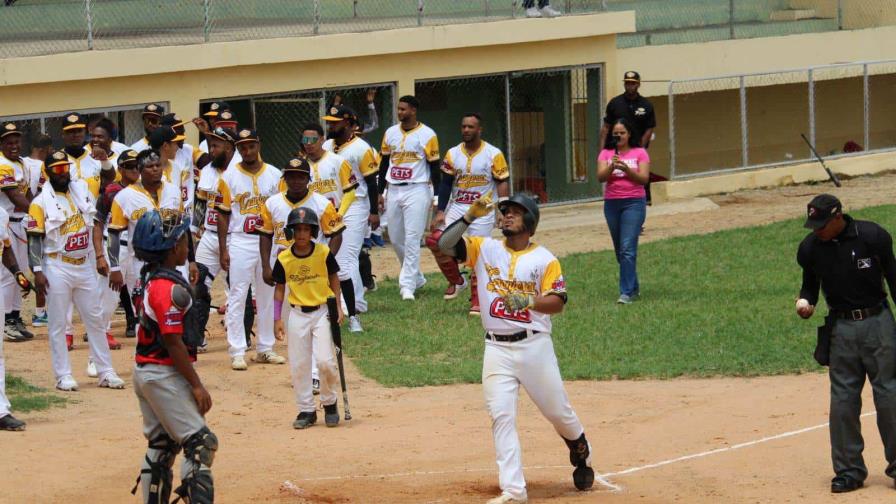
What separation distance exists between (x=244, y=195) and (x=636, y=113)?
8212mm

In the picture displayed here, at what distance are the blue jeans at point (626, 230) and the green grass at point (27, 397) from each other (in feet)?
20.8

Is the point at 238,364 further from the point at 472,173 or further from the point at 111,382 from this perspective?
the point at 472,173

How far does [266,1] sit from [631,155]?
8089mm

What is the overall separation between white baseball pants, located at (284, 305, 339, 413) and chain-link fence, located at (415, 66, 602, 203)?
12107mm

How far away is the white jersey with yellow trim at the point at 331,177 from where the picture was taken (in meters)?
13.9

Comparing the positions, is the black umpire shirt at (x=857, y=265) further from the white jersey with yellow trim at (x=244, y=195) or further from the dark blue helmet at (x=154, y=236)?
the white jersey with yellow trim at (x=244, y=195)

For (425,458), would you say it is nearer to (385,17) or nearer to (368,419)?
(368,419)

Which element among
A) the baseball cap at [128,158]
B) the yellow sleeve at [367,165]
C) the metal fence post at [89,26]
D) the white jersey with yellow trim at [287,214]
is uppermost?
the metal fence post at [89,26]

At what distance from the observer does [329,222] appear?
40.2 ft

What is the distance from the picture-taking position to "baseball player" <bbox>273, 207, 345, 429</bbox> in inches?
417

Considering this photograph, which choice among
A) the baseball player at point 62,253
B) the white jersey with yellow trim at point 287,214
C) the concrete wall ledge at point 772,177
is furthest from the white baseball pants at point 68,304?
the concrete wall ledge at point 772,177

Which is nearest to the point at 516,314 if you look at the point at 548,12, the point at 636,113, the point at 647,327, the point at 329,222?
the point at 329,222

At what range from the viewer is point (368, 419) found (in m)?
11.0

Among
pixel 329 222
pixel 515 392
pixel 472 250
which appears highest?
pixel 472 250
